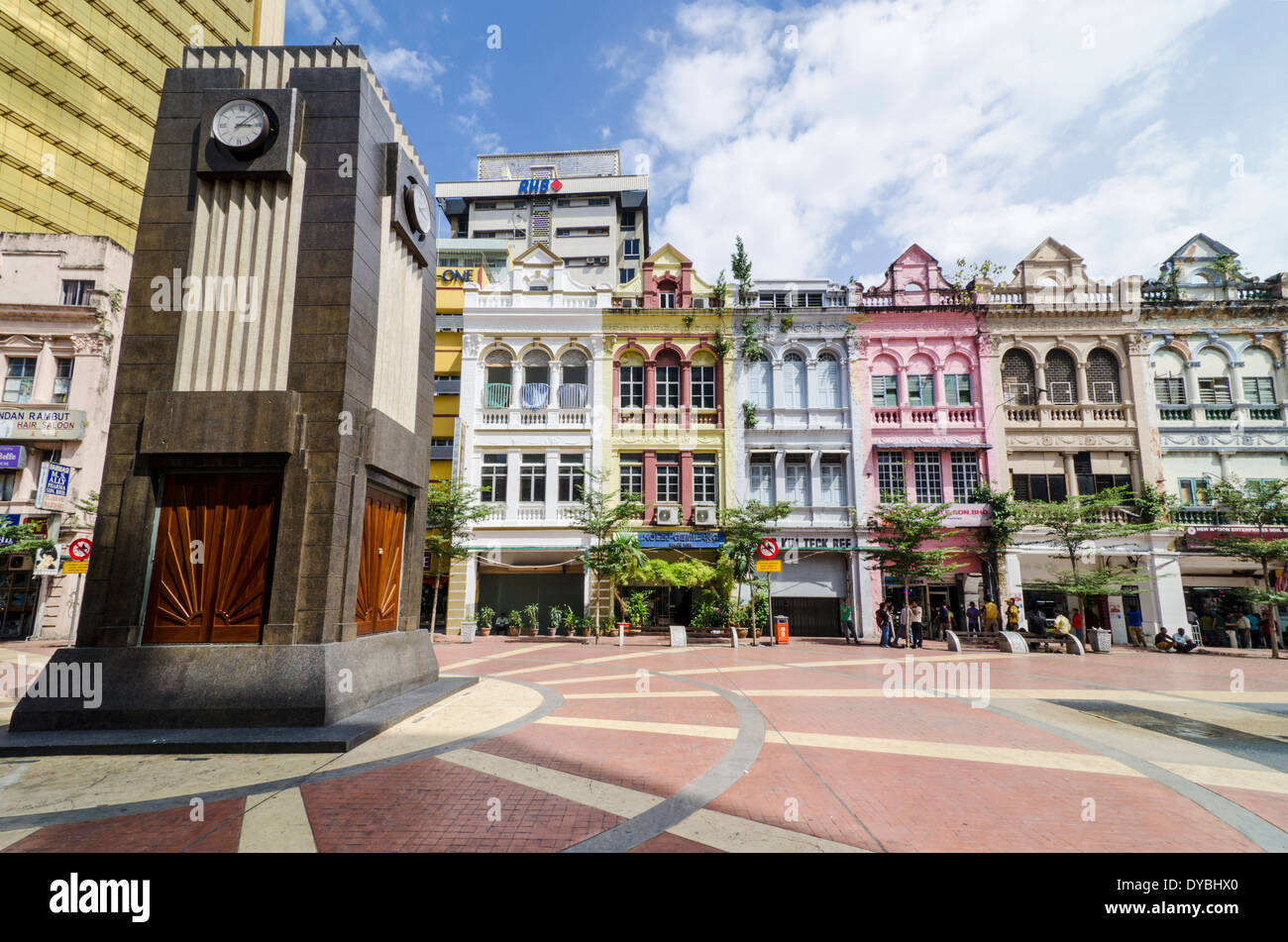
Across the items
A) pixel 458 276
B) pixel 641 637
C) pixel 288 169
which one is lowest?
pixel 641 637

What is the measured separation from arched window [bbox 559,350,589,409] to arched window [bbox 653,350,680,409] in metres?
3.16

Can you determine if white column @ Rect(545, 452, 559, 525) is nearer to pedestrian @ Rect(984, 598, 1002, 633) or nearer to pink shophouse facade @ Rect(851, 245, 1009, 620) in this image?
pink shophouse facade @ Rect(851, 245, 1009, 620)

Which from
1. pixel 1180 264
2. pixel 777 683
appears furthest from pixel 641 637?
pixel 1180 264

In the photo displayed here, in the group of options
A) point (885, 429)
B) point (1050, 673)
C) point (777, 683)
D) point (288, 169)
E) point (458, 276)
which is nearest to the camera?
point (288, 169)

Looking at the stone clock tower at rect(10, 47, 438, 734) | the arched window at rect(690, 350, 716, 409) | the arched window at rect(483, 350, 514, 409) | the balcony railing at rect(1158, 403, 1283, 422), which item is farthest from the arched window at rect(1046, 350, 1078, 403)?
the stone clock tower at rect(10, 47, 438, 734)

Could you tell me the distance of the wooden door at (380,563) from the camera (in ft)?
28.1

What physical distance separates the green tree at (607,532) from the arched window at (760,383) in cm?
695

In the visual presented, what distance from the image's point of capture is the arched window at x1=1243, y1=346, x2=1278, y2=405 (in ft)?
85.0

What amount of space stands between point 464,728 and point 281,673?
2121 millimetres

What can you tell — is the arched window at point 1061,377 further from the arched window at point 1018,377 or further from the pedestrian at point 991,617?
the pedestrian at point 991,617

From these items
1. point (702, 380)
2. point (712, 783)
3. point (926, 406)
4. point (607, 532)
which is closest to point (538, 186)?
point (702, 380)

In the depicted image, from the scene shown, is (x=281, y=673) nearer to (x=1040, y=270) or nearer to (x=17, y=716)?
(x=17, y=716)
